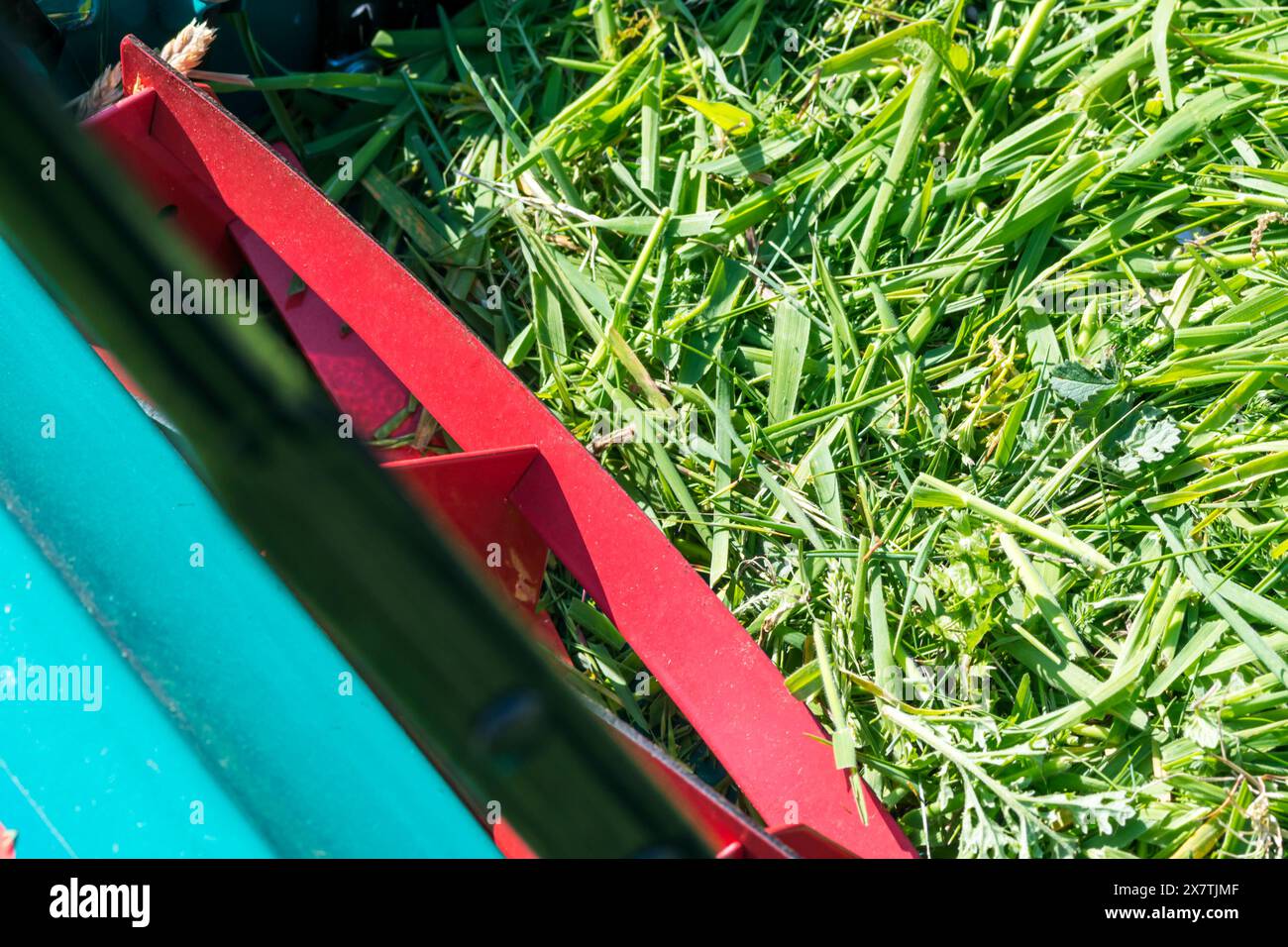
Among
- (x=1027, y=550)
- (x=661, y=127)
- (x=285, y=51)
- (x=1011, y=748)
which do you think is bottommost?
(x=1011, y=748)

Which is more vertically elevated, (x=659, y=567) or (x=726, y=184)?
(x=726, y=184)

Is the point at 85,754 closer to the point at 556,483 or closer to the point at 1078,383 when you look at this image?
the point at 556,483

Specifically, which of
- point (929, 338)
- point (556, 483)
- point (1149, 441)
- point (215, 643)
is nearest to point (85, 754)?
point (215, 643)

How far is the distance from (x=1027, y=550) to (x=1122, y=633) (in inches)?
7.8

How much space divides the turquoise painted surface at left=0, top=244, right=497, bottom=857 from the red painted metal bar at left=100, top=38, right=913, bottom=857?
0.50 m

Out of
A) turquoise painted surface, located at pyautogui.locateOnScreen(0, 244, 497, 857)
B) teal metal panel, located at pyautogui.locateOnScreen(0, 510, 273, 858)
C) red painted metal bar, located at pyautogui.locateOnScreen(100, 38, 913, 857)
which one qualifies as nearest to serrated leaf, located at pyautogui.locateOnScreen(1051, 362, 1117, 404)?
red painted metal bar, located at pyautogui.locateOnScreen(100, 38, 913, 857)

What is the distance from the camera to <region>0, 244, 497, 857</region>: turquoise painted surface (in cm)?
120

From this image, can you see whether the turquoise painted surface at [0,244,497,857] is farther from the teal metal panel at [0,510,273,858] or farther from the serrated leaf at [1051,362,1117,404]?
the serrated leaf at [1051,362,1117,404]

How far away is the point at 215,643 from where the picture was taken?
1231mm

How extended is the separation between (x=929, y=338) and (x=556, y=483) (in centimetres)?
75

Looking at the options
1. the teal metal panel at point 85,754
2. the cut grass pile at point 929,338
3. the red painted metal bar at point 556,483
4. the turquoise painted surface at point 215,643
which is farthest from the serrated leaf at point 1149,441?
the teal metal panel at point 85,754

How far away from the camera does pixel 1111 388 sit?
5.71 feet
